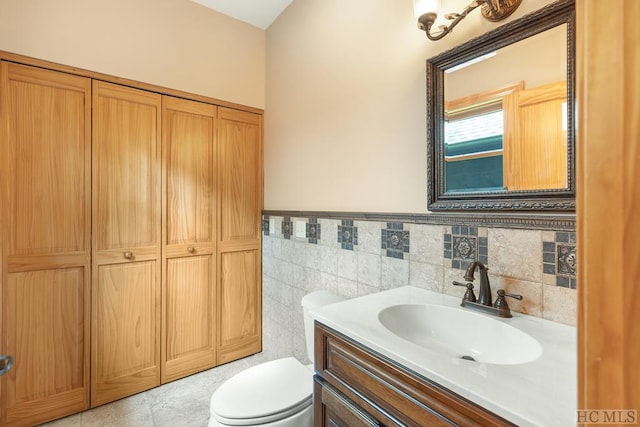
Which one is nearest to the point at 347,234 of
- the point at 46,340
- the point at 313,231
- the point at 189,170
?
the point at 313,231

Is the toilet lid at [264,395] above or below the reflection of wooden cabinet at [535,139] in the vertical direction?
below

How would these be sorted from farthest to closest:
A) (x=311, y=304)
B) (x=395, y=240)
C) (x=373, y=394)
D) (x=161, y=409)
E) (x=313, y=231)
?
(x=313, y=231)
(x=161, y=409)
(x=311, y=304)
(x=395, y=240)
(x=373, y=394)

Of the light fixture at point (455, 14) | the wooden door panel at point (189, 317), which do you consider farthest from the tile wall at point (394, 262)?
the light fixture at point (455, 14)

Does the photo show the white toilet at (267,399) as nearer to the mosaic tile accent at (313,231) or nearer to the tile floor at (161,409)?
the tile floor at (161,409)

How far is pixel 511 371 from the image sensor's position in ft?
2.10

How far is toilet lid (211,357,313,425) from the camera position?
1.17 meters

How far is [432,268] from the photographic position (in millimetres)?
1236

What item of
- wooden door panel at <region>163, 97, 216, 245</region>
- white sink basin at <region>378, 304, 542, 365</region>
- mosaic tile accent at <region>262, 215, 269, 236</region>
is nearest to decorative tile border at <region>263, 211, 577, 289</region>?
white sink basin at <region>378, 304, 542, 365</region>

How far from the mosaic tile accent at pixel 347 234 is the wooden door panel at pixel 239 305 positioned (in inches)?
40.8

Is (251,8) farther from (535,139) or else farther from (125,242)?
(535,139)

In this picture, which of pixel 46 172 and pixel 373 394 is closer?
pixel 373 394

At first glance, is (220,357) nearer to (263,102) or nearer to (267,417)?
(267,417)

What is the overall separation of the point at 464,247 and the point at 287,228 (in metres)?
1.31

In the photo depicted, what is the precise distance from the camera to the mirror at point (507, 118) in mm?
892
